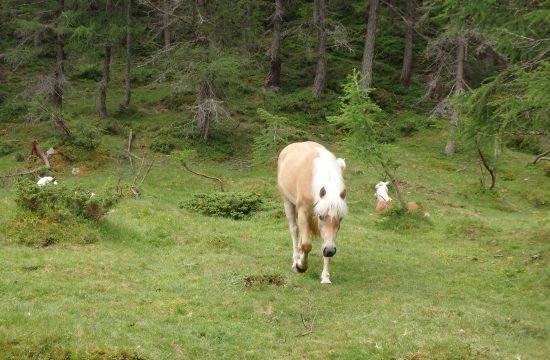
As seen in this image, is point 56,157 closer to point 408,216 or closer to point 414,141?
point 408,216

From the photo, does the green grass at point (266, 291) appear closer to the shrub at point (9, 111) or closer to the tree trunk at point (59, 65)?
the tree trunk at point (59, 65)

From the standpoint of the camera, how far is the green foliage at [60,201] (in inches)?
542

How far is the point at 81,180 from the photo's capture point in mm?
24688

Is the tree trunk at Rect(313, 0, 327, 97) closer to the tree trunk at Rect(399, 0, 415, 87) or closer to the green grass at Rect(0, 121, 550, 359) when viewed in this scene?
the tree trunk at Rect(399, 0, 415, 87)

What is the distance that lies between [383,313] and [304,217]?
2.57m

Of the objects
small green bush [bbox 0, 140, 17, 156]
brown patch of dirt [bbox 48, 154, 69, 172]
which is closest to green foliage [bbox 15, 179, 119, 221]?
brown patch of dirt [bbox 48, 154, 69, 172]

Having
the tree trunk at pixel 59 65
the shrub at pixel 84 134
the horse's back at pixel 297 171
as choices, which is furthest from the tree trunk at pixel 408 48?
the horse's back at pixel 297 171

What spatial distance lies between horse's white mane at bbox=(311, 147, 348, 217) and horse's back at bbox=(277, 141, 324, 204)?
240 millimetres

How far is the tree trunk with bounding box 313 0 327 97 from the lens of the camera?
116ft

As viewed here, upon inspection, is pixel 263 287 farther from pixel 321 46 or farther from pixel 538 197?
pixel 321 46

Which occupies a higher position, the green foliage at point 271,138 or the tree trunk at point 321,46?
the tree trunk at point 321,46

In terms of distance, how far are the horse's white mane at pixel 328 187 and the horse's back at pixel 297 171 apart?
240mm

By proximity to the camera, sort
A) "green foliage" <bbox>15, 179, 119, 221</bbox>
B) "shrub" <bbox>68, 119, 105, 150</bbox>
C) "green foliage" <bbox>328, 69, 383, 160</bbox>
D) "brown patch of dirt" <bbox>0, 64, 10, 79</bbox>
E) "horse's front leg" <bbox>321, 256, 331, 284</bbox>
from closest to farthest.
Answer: "horse's front leg" <bbox>321, 256, 331, 284</bbox>, "green foliage" <bbox>15, 179, 119, 221</bbox>, "green foliage" <bbox>328, 69, 383, 160</bbox>, "shrub" <bbox>68, 119, 105, 150</bbox>, "brown patch of dirt" <bbox>0, 64, 10, 79</bbox>

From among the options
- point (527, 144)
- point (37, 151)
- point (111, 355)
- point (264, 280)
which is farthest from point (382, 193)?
point (111, 355)
